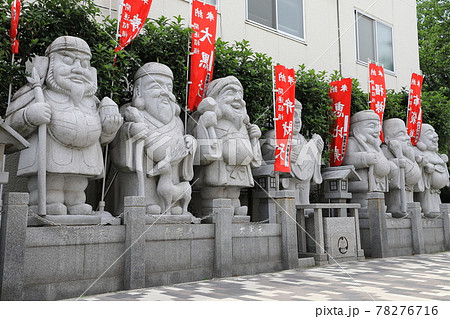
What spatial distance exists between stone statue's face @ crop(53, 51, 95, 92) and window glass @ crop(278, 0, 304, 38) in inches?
260

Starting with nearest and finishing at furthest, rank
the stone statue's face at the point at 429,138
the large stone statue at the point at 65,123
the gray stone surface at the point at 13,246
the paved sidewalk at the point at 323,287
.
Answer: the gray stone surface at the point at 13,246 < the paved sidewalk at the point at 323,287 < the large stone statue at the point at 65,123 < the stone statue's face at the point at 429,138

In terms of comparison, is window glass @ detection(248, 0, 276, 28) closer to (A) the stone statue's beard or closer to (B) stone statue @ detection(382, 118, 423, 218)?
(B) stone statue @ detection(382, 118, 423, 218)

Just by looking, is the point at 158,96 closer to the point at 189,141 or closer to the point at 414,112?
the point at 189,141

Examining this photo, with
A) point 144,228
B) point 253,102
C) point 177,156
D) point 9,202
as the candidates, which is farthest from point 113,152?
point 253,102

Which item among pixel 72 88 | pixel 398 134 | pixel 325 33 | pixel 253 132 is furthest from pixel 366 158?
pixel 72 88

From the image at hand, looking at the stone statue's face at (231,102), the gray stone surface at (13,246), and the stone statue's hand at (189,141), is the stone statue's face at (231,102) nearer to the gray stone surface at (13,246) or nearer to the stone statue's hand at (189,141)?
the stone statue's hand at (189,141)

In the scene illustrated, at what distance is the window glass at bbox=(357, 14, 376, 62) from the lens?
14.1 meters

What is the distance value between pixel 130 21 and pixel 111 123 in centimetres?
194

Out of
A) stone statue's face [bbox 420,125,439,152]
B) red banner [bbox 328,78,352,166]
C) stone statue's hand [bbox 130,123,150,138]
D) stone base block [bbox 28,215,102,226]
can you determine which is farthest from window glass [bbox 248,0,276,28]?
stone base block [bbox 28,215,102,226]

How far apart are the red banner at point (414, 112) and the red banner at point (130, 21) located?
7474 millimetres

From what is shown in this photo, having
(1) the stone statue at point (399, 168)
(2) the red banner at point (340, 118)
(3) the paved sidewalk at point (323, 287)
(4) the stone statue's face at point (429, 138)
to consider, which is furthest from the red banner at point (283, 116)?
(4) the stone statue's face at point (429, 138)

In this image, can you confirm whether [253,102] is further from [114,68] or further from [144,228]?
[144,228]

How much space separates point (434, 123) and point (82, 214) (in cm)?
1073

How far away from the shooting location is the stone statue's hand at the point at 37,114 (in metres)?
6.02
